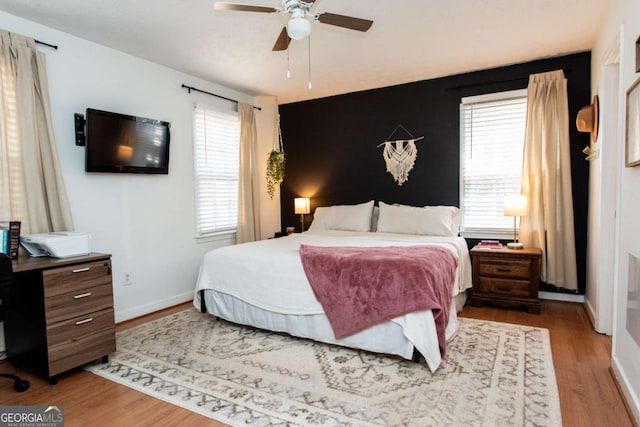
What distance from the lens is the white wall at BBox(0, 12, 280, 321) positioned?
3148mm

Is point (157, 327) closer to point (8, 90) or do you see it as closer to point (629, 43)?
point (8, 90)

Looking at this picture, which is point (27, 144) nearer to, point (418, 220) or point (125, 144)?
point (125, 144)

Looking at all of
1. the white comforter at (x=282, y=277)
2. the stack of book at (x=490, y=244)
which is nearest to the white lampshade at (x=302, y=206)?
the white comforter at (x=282, y=277)

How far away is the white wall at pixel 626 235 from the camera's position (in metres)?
1.92

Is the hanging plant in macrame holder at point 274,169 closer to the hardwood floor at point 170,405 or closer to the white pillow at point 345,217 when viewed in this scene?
the white pillow at point 345,217

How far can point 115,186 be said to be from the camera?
Result: 353cm

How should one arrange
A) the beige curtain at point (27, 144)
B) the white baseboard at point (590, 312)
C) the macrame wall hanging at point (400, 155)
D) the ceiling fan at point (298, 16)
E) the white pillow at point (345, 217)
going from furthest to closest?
the macrame wall hanging at point (400, 155) < the white pillow at point (345, 217) < the white baseboard at point (590, 312) < the beige curtain at point (27, 144) < the ceiling fan at point (298, 16)

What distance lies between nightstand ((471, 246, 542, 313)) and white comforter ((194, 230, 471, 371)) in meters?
0.14

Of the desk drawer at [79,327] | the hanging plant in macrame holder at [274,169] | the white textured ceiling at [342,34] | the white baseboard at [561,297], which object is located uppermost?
the white textured ceiling at [342,34]

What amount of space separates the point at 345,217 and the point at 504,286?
76.3 inches

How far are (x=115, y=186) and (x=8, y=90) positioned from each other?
3.59ft

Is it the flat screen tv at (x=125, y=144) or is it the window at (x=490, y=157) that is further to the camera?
the window at (x=490, y=157)

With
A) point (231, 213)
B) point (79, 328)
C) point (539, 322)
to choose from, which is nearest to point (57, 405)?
point (79, 328)

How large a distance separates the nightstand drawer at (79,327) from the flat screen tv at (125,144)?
1.37m
